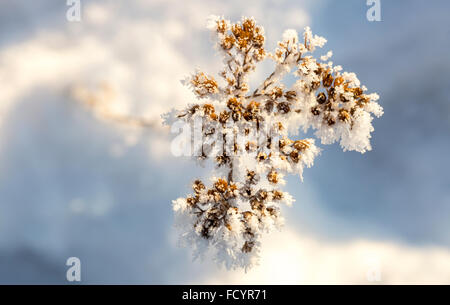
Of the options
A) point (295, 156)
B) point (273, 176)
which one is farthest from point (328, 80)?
point (273, 176)

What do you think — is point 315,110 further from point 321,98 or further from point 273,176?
point 273,176

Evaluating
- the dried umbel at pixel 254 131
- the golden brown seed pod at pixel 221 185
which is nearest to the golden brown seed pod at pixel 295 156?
the dried umbel at pixel 254 131

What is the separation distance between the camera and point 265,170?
8758 millimetres

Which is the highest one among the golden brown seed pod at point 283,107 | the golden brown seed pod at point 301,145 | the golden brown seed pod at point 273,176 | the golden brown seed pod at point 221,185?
the golden brown seed pod at point 283,107

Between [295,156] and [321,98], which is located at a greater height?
[321,98]

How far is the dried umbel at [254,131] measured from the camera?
8.73 metres

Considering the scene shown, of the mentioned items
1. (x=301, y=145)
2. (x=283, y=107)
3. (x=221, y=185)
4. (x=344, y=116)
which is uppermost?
(x=283, y=107)

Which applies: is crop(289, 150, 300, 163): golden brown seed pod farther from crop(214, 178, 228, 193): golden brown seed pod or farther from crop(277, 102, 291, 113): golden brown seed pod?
crop(214, 178, 228, 193): golden brown seed pod

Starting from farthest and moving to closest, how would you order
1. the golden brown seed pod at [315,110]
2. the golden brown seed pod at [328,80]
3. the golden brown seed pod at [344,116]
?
the golden brown seed pod at [315,110]
the golden brown seed pod at [328,80]
the golden brown seed pod at [344,116]

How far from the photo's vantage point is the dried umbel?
8734mm

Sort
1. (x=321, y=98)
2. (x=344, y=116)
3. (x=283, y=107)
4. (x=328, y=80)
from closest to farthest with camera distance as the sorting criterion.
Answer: (x=344, y=116)
(x=328, y=80)
(x=321, y=98)
(x=283, y=107)

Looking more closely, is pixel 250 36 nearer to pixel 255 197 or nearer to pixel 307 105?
pixel 307 105

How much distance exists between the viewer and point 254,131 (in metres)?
8.92

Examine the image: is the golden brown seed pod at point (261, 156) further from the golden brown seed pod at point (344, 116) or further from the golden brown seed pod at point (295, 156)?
the golden brown seed pod at point (344, 116)
